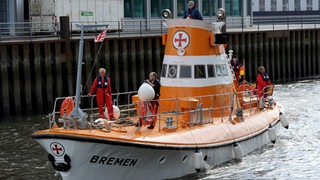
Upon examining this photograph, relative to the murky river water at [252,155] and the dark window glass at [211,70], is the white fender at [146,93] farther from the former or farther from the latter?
the dark window glass at [211,70]

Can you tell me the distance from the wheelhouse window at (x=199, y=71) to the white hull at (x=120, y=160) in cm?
267

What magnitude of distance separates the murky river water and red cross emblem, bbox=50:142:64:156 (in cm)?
272

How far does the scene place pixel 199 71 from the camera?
1878 centimetres

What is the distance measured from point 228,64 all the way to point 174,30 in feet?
7.01

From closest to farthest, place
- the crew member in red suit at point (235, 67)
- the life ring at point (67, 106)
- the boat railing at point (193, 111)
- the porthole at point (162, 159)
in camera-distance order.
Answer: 1. the porthole at point (162, 159)
2. the life ring at point (67, 106)
3. the boat railing at point (193, 111)
4. the crew member in red suit at point (235, 67)

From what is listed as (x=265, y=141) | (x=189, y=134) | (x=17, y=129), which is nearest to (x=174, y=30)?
(x=189, y=134)

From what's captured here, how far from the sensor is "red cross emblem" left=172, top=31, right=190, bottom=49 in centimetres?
1880

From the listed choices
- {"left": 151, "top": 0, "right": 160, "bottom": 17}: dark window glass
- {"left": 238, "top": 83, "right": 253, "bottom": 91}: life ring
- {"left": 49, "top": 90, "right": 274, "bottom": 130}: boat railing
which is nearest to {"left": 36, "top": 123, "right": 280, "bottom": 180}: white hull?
{"left": 49, "top": 90, "right": 274, "bottom": 130}: boat railing

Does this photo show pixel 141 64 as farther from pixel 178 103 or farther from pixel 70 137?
pixel 70 137

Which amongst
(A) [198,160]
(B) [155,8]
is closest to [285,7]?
(B) [155,8]

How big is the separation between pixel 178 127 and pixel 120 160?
2432 mm

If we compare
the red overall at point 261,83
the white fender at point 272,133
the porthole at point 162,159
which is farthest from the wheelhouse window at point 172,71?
the red overall at point 261,83

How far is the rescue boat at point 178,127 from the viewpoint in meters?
15.3

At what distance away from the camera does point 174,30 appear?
1886 centimetres
